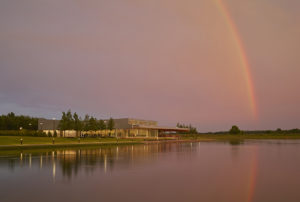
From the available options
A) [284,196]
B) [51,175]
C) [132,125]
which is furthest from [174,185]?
[132,125]

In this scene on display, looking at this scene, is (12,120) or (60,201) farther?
(12,120)

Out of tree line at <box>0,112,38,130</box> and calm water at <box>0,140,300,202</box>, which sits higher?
tree line at <box>0,112,38,130</box>

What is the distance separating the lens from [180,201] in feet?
34.8

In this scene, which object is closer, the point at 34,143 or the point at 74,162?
the point at 74,162

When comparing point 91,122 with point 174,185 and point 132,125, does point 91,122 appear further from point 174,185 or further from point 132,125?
point 174,185

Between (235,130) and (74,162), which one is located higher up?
(74,162)

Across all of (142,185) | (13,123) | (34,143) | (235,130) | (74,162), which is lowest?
(235,130)

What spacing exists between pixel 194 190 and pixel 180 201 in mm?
2150

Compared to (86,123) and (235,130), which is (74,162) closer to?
(86,123)

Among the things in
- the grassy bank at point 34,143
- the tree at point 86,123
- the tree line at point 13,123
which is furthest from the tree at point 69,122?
the tree line at point 13,123

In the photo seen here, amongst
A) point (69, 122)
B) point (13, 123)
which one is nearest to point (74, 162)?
point (69, 122)

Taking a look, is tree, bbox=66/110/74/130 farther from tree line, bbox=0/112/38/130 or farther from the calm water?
the calm water

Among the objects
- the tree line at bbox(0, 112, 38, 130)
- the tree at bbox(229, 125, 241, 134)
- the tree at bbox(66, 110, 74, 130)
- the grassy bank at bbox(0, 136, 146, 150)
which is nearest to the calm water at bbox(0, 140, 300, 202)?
the grassy bank at bbox(0, 136, 146, 150)

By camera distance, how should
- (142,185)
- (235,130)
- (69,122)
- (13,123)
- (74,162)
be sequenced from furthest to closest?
(235,130) < (13,123) < (69,122) < (74,162) < (142,185)
